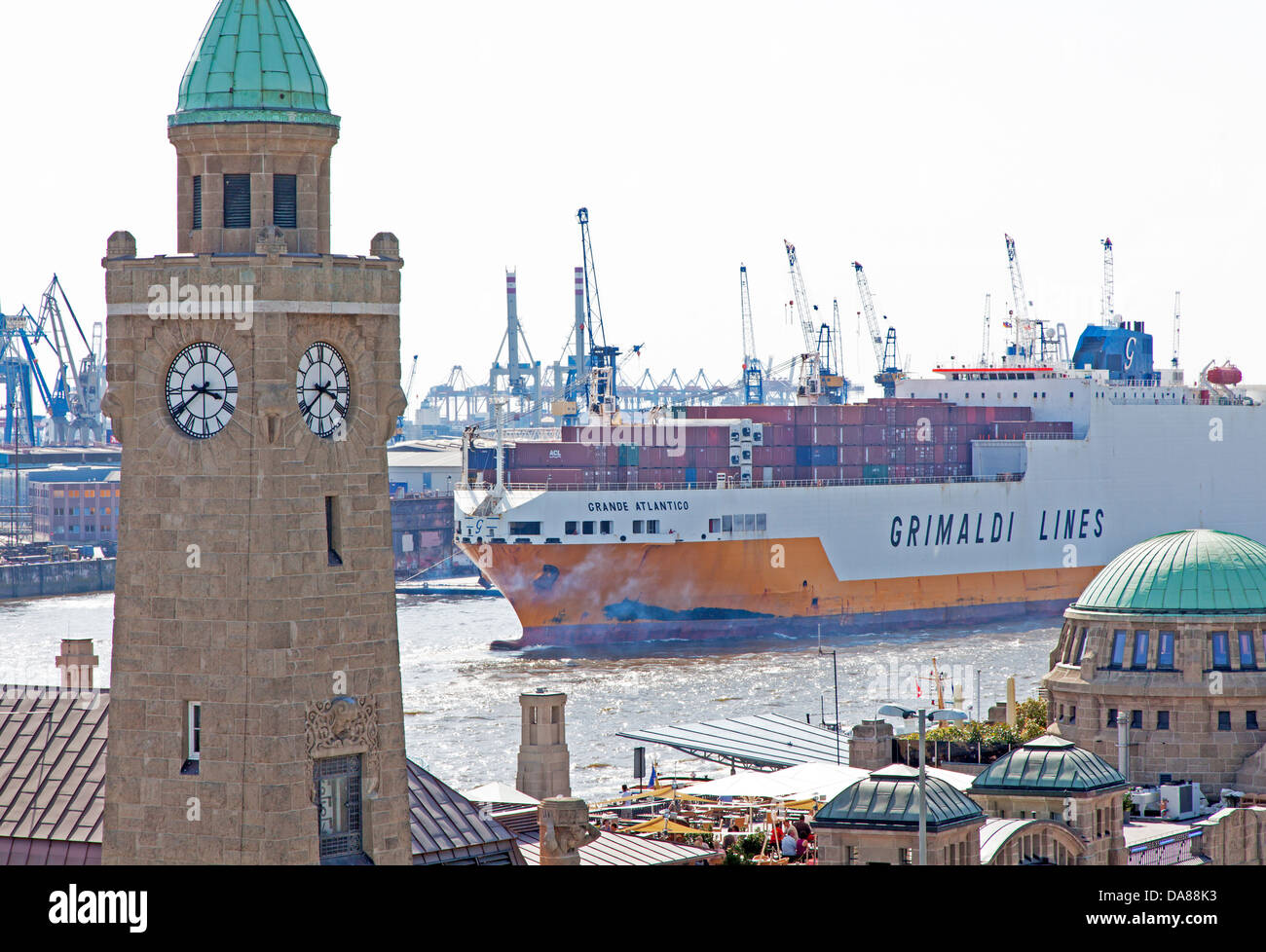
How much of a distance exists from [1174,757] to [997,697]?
110 ft

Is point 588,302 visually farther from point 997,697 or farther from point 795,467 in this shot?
point 997,697

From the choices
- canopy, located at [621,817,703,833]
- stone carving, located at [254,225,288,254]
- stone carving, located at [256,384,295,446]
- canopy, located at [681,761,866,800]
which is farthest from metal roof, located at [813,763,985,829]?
stone carving, located at [254,225,288,254]

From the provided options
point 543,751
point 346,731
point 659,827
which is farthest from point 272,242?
point 659,827

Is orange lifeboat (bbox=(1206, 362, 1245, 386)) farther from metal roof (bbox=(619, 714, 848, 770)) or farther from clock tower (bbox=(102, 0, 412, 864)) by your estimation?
clock tower (bbox=(102, 0, 412, 864))

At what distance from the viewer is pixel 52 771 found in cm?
2473

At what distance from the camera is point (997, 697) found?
72.9 meters

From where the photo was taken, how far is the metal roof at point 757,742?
51.8 meters

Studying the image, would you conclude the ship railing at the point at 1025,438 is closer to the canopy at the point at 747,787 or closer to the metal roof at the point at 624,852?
the canopy at the point at 747,787

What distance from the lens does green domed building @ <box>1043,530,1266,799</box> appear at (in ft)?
129

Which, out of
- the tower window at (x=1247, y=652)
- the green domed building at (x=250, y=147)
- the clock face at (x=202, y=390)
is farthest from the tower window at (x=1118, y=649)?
the clock face at (x=202, y=390)

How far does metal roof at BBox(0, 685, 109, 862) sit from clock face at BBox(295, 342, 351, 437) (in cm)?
574

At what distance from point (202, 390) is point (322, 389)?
112 cm

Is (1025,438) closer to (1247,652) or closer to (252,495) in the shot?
(1247,652)
